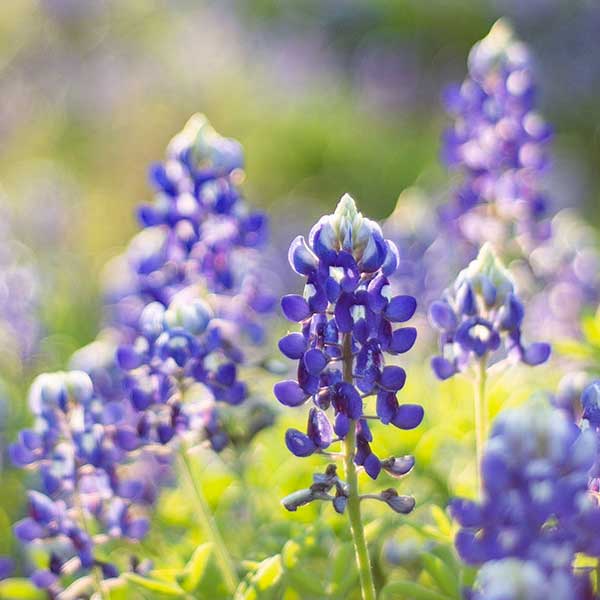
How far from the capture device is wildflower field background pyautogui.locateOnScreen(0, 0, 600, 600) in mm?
2420

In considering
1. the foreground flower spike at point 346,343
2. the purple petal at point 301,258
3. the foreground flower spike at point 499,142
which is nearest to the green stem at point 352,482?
the foreground flower spike at point 346,343

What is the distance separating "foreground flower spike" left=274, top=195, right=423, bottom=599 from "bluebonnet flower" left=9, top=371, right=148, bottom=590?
613mm

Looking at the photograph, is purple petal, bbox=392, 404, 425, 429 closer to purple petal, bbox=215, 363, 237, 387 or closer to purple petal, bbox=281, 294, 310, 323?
purple petal, bbox=281, 294, 310, 323

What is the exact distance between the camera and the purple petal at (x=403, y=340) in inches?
77.1

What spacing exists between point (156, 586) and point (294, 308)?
734 millimetres

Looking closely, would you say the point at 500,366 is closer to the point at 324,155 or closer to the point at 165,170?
the point at 165,170

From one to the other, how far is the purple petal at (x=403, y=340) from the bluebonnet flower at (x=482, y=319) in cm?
28

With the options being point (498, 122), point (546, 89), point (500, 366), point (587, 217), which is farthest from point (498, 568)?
point (546, 89)

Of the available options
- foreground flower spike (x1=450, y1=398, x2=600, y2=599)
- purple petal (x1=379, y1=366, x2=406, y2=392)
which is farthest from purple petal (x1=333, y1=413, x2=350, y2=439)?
foreground flower spike (x1=450, y1=398, x2=600, y2=599)

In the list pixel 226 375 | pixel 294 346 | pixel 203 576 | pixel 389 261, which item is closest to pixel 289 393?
pixel 294 346

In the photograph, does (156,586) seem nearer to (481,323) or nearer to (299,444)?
(299,444)

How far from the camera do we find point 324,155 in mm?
9523

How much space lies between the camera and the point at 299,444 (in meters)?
1.94

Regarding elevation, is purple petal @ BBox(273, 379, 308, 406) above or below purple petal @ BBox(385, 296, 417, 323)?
below
